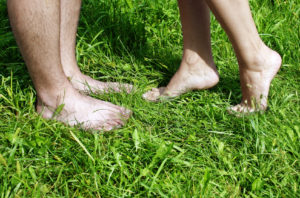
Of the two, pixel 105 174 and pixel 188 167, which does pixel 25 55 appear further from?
pixel 188 167

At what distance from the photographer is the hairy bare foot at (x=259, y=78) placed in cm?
189

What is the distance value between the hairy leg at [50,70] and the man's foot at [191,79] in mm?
308

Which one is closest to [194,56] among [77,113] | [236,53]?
[236,53]

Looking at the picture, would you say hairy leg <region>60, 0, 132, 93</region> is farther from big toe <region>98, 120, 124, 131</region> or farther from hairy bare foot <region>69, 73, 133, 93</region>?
big toe <region>98, 120, 124, 131</region>

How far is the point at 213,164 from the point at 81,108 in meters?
0.72

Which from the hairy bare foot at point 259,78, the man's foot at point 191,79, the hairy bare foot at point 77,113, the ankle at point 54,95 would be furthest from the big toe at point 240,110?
the ankle at point 54,95

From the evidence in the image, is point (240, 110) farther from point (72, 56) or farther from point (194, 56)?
point (72, 56)

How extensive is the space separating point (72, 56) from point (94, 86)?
220mm

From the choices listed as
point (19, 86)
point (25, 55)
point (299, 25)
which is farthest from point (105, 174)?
point (299, 25)

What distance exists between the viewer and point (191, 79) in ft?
7.05

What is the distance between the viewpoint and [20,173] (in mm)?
1600

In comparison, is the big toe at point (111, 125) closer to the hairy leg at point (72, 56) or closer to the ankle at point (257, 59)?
the hairy leg at point (72, 56)

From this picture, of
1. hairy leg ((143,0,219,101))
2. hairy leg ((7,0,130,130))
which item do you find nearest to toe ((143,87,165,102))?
hairy leg ((143,0,219,101))

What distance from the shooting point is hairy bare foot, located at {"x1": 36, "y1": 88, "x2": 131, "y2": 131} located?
6.30 feet
